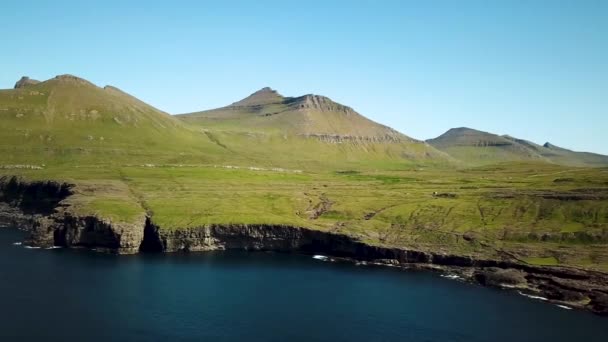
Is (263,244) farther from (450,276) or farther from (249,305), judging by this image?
(450,276)

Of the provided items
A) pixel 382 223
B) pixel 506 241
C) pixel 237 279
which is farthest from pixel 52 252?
pixel 506 241

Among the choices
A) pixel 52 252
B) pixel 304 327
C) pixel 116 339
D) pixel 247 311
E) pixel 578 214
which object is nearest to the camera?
pixel 116 339

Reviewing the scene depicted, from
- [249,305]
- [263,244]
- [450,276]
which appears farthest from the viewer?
[263,244]

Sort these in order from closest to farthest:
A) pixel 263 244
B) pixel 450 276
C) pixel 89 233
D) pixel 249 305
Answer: pixel 249 305
pixel 450 276
pixel 89 233
pixel 263 244

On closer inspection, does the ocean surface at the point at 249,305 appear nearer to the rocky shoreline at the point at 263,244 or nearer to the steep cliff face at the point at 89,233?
the rocky shoreline at the point at 263,244

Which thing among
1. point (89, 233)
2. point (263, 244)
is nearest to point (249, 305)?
point (263, 244)

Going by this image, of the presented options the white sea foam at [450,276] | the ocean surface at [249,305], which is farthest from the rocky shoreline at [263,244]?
the ocean surface at [249,305]

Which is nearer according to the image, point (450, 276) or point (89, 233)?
point (450, 276)

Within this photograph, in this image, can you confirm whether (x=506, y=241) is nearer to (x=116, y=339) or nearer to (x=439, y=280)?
(x=439, y=280)
